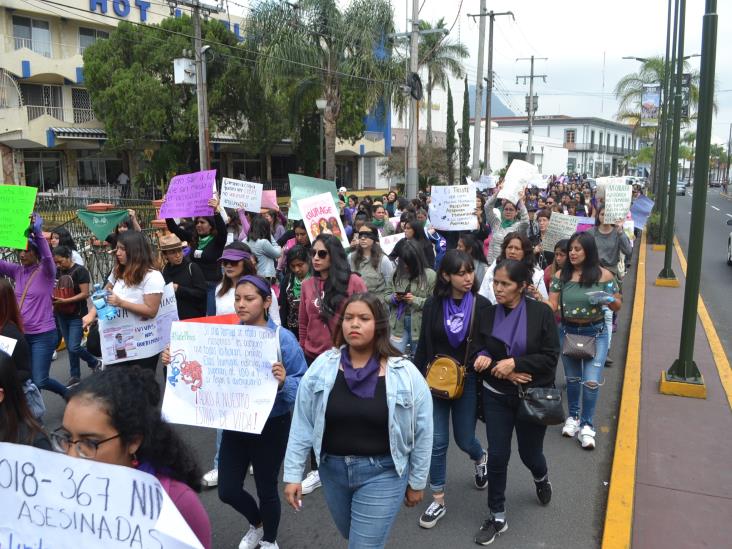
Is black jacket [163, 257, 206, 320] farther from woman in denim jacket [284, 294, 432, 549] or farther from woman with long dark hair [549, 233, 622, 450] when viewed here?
woman with long dark hair [549, 233, 622, 450]

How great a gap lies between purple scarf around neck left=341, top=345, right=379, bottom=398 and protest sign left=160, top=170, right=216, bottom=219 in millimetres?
4140

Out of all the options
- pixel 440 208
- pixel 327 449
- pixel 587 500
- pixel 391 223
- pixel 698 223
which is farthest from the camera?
pixel 391 223

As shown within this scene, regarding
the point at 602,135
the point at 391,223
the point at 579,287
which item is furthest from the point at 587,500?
the point at 602,135

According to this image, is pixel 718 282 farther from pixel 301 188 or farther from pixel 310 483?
pixel 310 483

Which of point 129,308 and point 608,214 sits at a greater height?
point 608,214

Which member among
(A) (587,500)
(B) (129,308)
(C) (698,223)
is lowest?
(A) (587,500)

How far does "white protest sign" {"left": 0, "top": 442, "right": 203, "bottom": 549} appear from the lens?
1926 millimetres

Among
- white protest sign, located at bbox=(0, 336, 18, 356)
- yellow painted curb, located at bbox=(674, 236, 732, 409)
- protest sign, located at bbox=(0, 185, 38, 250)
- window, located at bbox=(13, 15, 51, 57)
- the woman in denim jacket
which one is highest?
window, located at bbox=(13, 15, 51, 57)

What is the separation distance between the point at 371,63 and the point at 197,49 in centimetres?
722

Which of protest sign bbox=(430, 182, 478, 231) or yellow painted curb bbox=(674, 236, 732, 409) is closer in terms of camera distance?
yellow painted curb bbox=(674, 236, 732, 409)

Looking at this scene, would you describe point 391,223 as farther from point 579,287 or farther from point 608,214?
point 579,287

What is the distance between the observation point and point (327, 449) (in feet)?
9.85

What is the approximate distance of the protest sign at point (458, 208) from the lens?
31.9 feet

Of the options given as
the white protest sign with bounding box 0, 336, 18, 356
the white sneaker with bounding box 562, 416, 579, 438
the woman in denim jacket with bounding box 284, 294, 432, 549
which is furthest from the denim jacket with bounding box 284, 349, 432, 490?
the white sneaker with bounding box 562, 416, 579, 438
